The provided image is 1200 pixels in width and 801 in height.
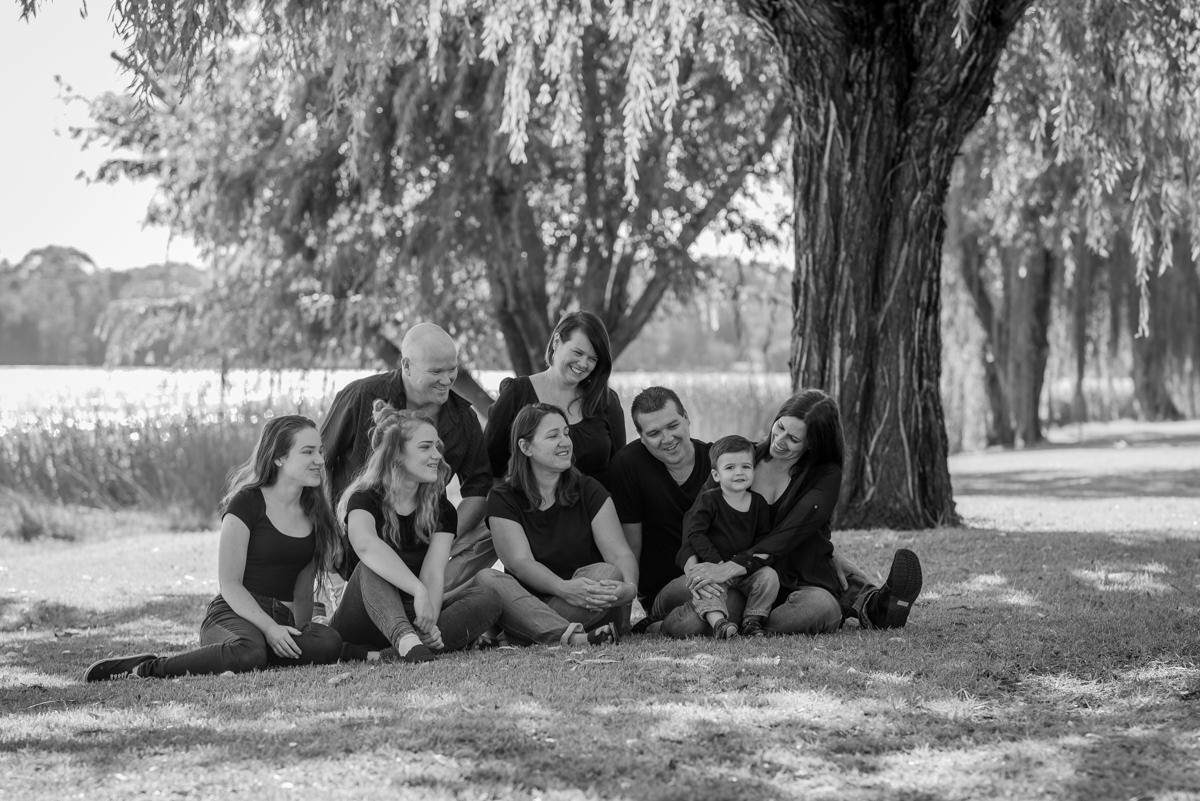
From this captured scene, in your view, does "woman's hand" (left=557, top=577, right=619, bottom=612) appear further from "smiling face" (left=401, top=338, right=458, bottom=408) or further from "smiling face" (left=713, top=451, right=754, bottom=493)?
"smiling face" (left=401, top=338, right=458, bottom=408)

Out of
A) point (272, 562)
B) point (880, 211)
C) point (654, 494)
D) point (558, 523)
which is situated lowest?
point (272, 562)

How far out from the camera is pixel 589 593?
5.55 m

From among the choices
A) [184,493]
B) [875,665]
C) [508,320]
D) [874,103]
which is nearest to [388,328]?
[508,320]

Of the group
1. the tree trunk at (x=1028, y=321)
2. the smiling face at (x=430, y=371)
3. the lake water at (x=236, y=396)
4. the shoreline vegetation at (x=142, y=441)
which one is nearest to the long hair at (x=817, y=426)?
the smiling face at (x=430, y=371)

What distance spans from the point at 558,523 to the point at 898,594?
139 cm

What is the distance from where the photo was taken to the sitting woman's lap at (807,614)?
5566mm

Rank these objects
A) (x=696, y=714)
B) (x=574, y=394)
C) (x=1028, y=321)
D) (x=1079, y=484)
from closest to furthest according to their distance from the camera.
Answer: (x=696, y=714) → (x=574, y=394) → (x=1079, y=484) → (x=1028, y=321)

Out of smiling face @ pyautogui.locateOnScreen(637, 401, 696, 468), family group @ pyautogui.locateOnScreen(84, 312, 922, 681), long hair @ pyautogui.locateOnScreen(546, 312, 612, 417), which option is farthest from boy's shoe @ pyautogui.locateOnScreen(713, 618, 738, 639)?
long hair @ pyautogui.locateOnScreen(546, 312, 612, 417)

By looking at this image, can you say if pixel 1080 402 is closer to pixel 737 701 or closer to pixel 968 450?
pixel 968 450

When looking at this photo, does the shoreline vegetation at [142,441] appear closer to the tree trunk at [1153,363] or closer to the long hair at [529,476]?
the long hair at [529,476]

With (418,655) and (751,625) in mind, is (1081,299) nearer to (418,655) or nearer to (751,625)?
(751,625)

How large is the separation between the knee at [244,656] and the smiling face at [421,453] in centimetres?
87

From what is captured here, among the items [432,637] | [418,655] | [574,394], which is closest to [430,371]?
[574,394]

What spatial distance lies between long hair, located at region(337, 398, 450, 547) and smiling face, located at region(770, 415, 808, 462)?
1348mm
